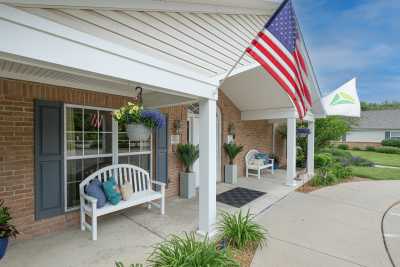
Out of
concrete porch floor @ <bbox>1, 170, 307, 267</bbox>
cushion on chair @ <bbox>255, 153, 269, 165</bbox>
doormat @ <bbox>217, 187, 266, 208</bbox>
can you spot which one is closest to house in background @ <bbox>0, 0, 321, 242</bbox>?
concrete porch floor @ <bbox>1, 170, 307, 267</bbox>

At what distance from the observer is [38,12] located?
177cm

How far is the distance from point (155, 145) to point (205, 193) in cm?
228

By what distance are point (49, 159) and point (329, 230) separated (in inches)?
209

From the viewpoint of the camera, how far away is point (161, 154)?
5.50 m

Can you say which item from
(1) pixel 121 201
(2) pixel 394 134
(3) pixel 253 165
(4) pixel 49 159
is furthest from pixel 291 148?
(2) pixel 394 134

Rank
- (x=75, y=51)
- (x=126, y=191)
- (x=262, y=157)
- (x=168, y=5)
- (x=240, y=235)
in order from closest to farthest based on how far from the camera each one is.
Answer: (x=75, y=51) < (x=168, y=5) < (x=240, y=235) < (x=126, y=191) < (x=262, y=157)

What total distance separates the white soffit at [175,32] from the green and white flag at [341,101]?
5.23 m

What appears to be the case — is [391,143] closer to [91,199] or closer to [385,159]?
[385,159]

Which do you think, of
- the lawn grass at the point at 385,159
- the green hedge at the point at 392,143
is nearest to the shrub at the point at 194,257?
the lawn grass at the point at 385,159

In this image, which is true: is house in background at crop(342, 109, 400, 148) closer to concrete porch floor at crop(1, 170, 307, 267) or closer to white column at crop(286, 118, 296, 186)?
white column at crop(286, 118, 296, 186)

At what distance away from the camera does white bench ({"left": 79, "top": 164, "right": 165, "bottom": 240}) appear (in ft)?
11.7

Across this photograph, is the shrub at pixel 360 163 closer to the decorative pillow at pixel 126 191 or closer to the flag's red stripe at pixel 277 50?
the flag's red stripe at pixel 277 50

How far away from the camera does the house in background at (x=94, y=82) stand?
192 cm

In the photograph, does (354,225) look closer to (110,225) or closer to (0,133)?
(110,225)
